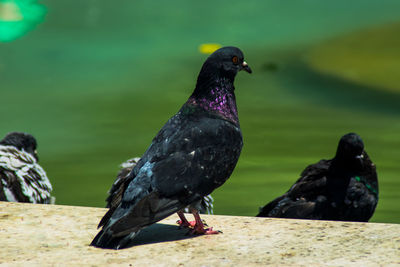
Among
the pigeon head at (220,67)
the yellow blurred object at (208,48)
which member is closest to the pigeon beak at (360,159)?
the pigeon head at (220,67)

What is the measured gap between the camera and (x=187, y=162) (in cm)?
474

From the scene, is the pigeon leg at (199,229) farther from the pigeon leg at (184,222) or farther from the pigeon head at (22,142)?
the pigeon head at (22,142)

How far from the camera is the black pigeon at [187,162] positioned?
4500 millimetres

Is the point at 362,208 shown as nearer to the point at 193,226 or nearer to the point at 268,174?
the point at 268,174

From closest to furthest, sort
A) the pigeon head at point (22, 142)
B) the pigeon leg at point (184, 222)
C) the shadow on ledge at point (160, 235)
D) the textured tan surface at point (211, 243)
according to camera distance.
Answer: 1. the textured tan surface at point (211, 243)
2. the shadow on ledge at point (160, 235)
3. the pigeon leg at point (184, 222)
4. the pigeon head at point (22, 142)

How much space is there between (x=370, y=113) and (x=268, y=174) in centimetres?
315

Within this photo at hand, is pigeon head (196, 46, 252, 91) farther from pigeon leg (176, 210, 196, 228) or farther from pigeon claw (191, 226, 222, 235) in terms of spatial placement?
pigeon claw (191, 226, 222, 235)

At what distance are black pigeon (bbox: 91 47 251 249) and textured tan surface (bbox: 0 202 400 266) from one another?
172mm

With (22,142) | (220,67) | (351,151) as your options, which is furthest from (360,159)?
(22,142)

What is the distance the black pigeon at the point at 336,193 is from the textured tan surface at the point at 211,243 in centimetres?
193

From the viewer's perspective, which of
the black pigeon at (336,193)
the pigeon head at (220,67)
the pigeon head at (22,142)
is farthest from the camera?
the pigeon head at (22,142)

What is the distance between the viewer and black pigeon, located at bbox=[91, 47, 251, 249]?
450 centimetres

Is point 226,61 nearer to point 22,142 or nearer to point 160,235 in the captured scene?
point 160,235

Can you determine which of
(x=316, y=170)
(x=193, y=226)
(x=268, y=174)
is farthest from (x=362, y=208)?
(x=193, y=226)
